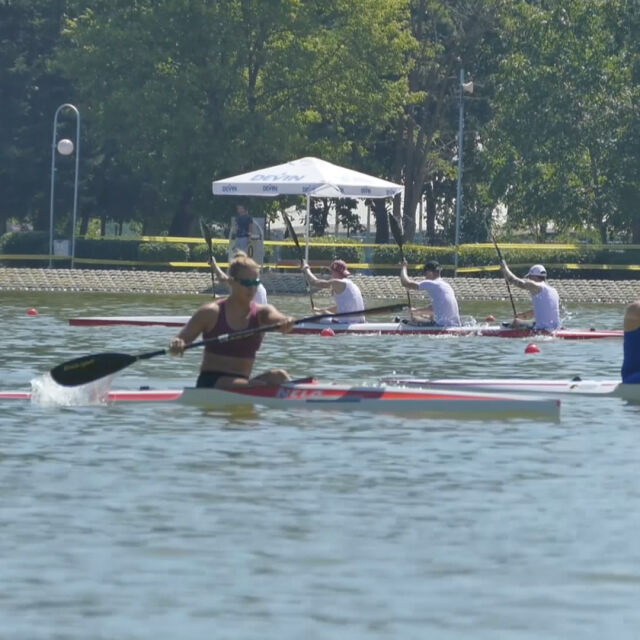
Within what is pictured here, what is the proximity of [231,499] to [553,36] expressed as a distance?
4527 cm

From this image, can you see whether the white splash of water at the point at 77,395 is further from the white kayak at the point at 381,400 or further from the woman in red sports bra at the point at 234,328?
the woman in red sports bra at the point at 234,328

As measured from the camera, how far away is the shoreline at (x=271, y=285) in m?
46.8

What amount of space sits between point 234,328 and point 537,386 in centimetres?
377

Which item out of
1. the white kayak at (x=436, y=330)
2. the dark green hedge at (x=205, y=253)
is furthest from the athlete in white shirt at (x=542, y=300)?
the dark green hedge at (x=205, y=253)

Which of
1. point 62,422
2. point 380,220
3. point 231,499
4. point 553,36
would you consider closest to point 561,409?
point 62,422

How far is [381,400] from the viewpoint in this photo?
18.7 meters

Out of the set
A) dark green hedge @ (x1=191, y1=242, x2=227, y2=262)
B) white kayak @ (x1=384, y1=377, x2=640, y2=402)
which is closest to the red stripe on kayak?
white kayak @ (x1=384, y1=377, x2=640, y2=402)

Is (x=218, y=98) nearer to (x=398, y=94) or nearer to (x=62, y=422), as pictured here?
(x=398, y=94)

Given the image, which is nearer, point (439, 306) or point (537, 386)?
point (537, 386)

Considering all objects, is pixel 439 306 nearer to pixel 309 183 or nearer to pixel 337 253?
pixel 309 183

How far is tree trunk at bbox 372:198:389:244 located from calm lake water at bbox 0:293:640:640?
4796 centimetres

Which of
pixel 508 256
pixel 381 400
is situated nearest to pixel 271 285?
pixel 508 256

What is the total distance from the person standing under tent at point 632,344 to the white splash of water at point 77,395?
5238 millimetres

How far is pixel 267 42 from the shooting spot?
197 feet
